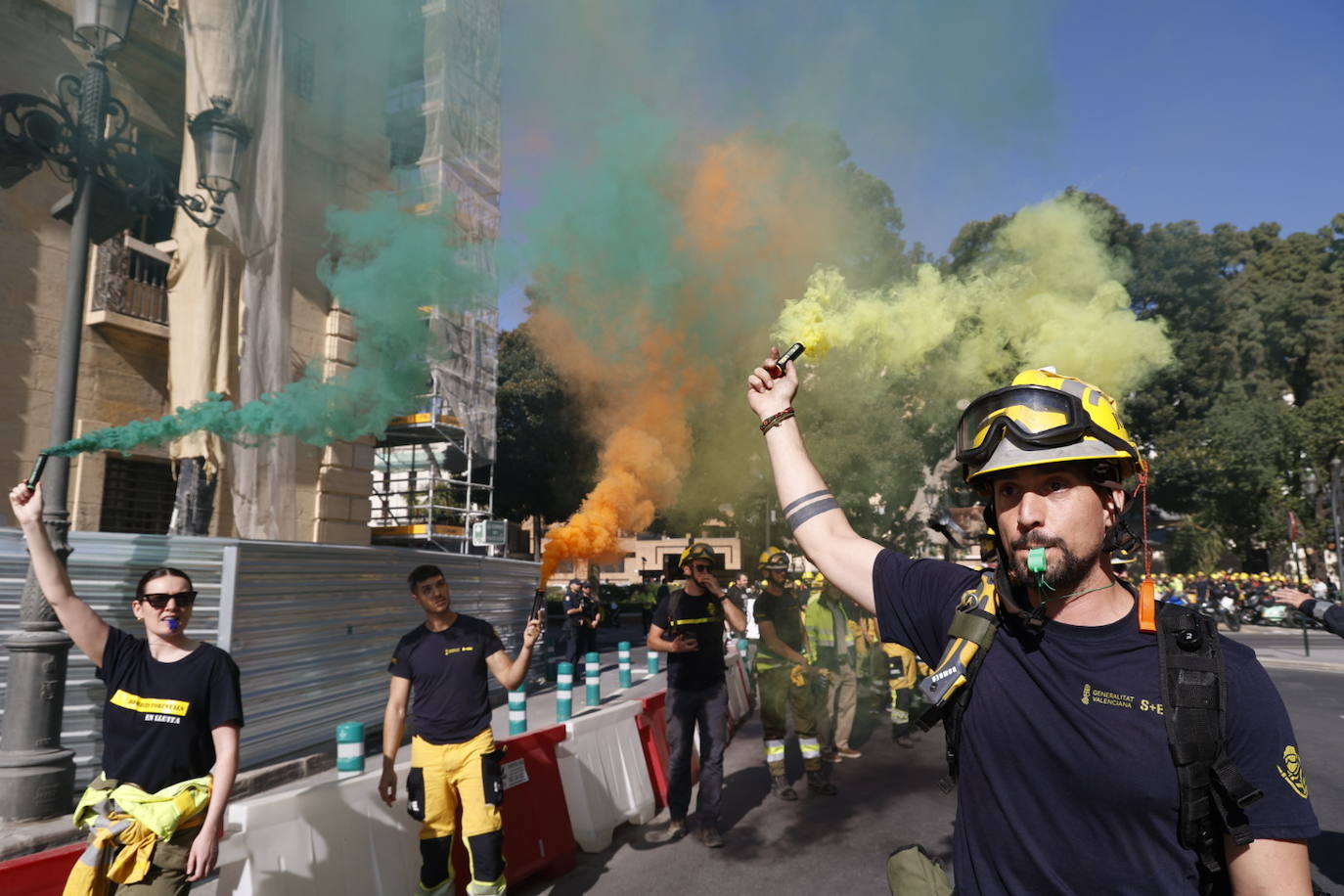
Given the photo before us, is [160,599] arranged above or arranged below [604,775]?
above

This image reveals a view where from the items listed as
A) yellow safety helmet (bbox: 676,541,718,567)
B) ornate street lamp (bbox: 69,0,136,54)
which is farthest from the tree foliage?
ornate street lamp (bbox: 69,0,136,54)

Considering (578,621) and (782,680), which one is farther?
(578,621)

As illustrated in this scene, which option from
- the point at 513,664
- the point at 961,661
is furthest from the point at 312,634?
the point at 961,661

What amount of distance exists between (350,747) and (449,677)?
1.76m

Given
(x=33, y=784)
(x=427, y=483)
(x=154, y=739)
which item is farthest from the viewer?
(x=427, y=483)

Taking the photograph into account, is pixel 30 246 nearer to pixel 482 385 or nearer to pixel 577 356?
pixel 577 356

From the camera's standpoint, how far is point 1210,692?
146 centimetres

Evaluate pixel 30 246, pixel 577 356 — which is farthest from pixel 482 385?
pixel 30 246

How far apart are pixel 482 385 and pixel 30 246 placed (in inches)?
355

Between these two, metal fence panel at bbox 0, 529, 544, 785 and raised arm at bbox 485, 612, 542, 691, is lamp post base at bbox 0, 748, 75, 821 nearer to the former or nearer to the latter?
metal fence panel at bbox 0, 529, 544, 785

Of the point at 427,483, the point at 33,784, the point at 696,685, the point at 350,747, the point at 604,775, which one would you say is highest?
the point at 427,483

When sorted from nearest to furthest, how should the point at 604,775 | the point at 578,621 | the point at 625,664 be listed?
the point at 604,775, the point at 625,664, the point at 578,621

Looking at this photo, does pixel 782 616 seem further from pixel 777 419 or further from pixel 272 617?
pixel 777 419

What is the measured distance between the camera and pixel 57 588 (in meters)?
3.39
